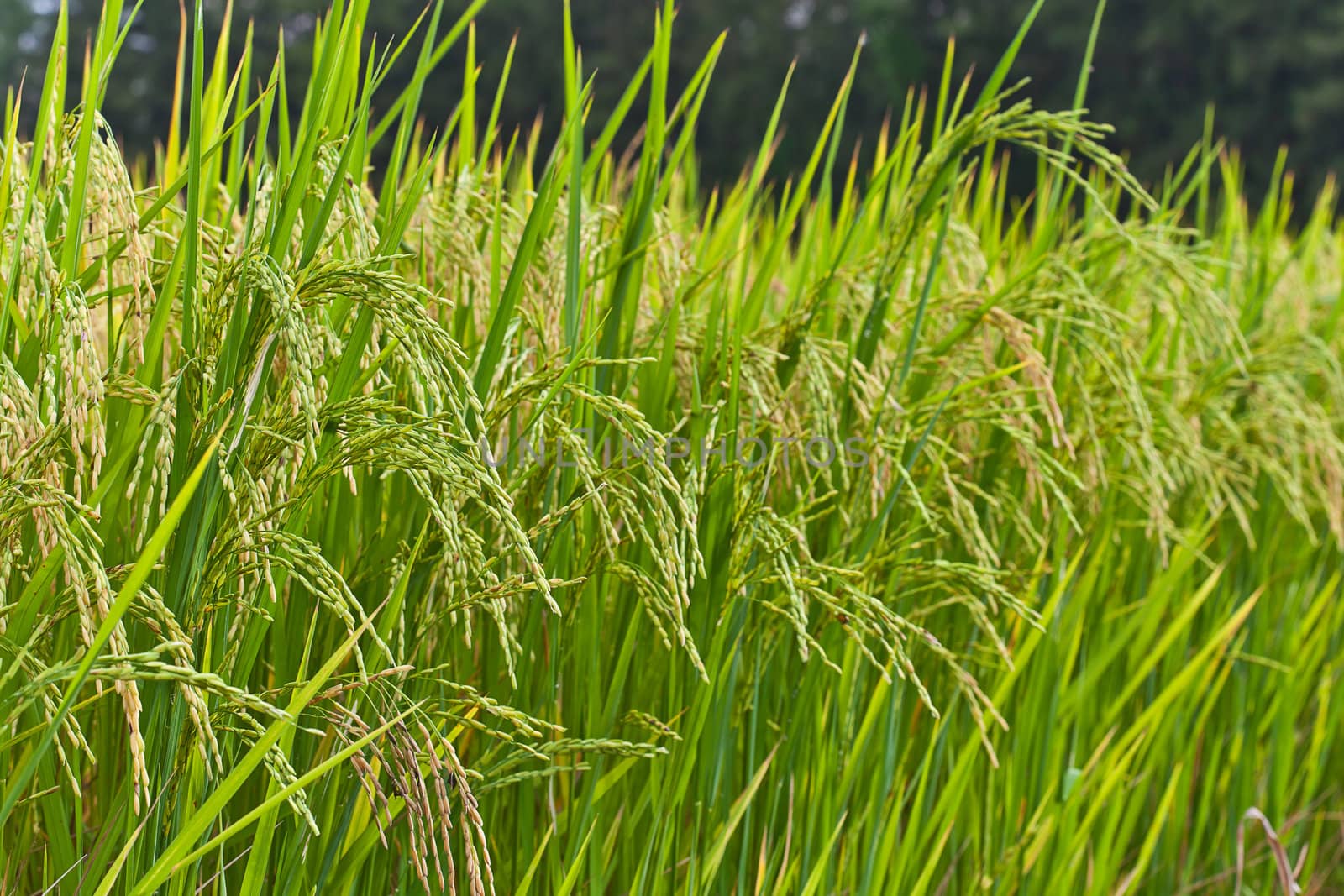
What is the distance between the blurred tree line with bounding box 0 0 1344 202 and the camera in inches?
796

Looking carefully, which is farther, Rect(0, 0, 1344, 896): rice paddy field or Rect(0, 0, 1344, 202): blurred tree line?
Rect(0, 0, 1344, 202): blurred tree line

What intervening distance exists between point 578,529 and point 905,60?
24.3 m

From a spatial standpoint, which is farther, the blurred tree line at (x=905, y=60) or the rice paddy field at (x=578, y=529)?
the blurred tree line at (x=905, y=60)

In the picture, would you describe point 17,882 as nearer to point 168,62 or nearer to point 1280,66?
point 1280,66

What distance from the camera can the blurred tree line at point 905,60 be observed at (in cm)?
2022

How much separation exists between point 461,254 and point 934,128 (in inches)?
27.8

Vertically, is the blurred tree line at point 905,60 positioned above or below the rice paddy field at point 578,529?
above

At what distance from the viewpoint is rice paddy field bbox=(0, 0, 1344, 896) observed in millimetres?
889

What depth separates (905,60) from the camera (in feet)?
77.7

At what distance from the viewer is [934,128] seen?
1.61 m

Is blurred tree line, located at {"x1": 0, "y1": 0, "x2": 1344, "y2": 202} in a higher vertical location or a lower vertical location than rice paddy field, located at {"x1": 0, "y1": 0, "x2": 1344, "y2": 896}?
higher

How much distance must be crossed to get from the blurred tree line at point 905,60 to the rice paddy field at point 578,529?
17.2 meters

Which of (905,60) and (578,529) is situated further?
(905,60)

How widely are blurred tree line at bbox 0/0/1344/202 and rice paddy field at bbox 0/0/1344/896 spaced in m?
17.2
